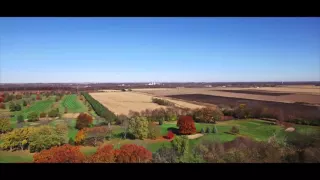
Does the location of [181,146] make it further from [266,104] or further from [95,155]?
[266,104]

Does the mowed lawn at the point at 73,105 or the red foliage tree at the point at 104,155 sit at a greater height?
the mowed lawn at the point at 73,105

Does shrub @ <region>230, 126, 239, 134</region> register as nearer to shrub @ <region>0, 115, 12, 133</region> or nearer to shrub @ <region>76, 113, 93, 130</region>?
shrub @ <region>76, 113, 93, 130</region>

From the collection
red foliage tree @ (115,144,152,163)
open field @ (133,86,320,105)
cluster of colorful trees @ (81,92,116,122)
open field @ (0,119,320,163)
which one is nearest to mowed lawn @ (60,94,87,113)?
cluster of colorful trees @ (81,92,116,122)

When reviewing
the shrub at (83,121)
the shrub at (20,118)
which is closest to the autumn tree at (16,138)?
the shrub at (20,118)

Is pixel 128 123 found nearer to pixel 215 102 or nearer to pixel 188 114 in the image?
pixel 188 114

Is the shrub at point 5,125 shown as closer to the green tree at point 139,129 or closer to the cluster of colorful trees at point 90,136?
the cluster of colorful trees at point 90,136
